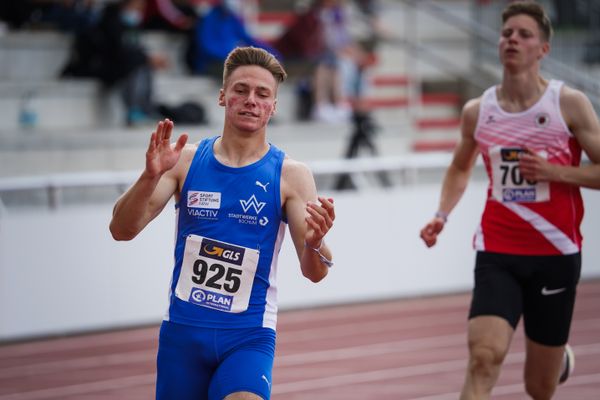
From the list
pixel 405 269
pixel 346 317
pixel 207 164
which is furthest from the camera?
pixel 405 269

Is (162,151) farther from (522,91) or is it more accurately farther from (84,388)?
(84,388)

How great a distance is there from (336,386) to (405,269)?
4730 millimetres

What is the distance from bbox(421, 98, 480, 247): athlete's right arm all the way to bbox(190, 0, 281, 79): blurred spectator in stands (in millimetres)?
8908

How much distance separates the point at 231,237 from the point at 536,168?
214cm

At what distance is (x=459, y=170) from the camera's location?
23.6ft

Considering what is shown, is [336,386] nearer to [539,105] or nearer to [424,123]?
[539,105]

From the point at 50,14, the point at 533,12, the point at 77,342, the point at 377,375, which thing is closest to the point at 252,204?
the point at 533,12

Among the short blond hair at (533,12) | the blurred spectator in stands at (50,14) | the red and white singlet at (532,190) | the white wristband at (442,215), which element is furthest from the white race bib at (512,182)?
the blurred spectator in stands at (50,14)

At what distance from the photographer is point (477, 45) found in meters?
19.6

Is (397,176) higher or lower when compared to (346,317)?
higher

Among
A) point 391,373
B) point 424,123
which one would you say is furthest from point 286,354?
point 424,123

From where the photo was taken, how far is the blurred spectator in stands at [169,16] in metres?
16.2

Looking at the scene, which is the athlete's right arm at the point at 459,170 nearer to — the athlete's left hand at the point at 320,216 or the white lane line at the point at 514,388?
the white lane line at the point at 514,388

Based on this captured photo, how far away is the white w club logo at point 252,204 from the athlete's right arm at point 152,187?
33 centimetres
